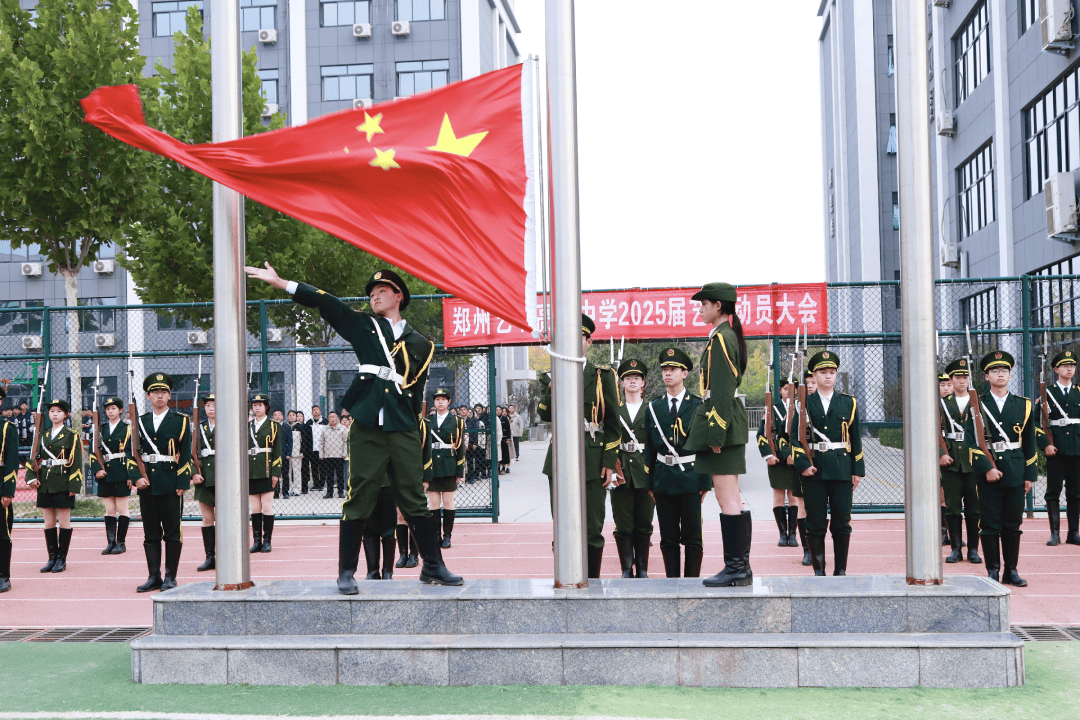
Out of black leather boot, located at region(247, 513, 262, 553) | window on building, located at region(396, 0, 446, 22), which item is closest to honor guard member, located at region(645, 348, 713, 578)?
black leather boot, located at region(247, 513, 262, 553)

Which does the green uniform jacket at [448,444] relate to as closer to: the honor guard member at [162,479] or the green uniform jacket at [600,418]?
the honor guard member at [162,479]

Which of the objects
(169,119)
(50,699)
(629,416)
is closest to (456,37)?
(169,119)

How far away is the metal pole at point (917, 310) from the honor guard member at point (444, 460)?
566cm

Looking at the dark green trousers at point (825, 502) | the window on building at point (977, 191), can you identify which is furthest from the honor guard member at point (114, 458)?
the window on building at point (977, 191)

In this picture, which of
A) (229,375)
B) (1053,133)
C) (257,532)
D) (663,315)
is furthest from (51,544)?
(1053,133)

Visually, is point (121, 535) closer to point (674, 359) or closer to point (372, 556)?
point (372, 556)

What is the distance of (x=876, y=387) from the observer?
87.2 feet

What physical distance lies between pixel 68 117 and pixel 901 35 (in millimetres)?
13139

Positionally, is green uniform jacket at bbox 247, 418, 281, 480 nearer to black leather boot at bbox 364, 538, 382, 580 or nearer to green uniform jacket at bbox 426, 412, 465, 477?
green uniform jacket at bbox 426, 412, 465, 477

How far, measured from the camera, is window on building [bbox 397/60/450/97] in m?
38.3

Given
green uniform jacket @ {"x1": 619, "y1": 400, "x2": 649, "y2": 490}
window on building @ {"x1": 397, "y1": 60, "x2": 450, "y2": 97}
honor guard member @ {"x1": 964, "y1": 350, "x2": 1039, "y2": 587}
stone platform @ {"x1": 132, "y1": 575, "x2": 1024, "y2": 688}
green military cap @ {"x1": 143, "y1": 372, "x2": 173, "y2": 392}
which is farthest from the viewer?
window on building @ {"x1": 397, "y1": 60, "x2": 450, "y2": 97}

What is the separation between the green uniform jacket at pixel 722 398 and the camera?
565 cm

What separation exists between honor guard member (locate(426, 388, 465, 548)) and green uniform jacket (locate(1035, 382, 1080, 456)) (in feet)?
19.8

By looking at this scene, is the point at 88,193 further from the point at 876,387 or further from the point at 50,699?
the point at 876,387
